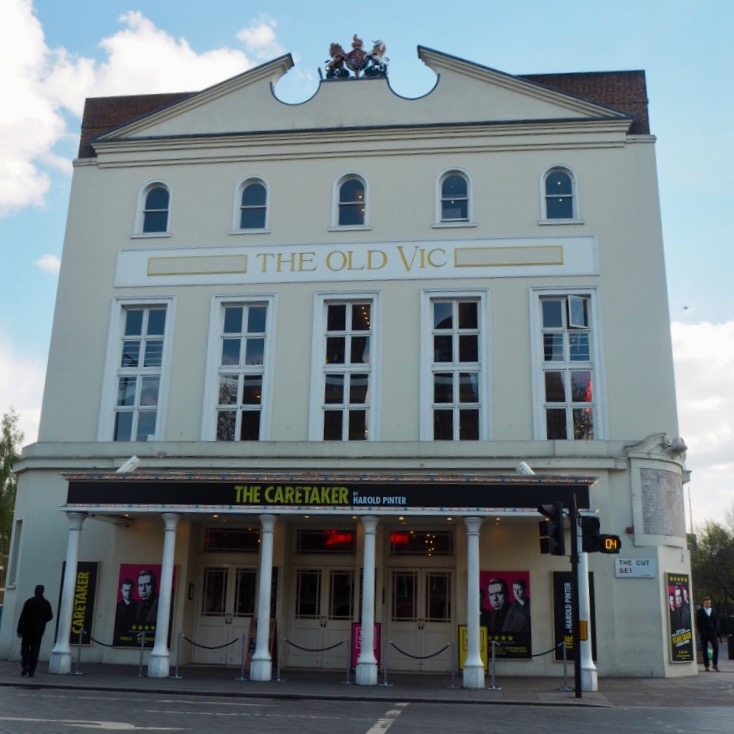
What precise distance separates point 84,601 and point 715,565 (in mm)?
49888

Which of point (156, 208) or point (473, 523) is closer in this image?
point (473, 523)

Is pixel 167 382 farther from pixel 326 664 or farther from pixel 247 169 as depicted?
pixel 326 664

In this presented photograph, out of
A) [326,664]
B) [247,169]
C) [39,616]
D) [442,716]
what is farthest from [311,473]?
[247,169]

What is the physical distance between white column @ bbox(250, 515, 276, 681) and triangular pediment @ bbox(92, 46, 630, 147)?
464 inches

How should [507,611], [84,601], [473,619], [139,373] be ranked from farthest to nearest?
[139,373] < [84,601] < [507,611] < [473,619]

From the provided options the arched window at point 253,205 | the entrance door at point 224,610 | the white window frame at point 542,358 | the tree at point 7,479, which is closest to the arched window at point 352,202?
the arched window at point 253,205

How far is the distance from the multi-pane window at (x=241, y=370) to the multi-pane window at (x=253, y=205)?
98.2 inches

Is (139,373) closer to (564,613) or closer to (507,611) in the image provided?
(507,611)

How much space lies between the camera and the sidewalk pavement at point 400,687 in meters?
16.0

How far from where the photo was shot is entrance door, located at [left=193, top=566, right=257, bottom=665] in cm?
2250

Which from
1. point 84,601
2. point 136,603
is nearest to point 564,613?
point 136,603

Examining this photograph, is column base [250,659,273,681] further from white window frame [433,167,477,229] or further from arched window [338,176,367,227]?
white window frame [433,167,477,229]

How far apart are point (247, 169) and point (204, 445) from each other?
816 centimetres

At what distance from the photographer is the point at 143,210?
25.6 metres
